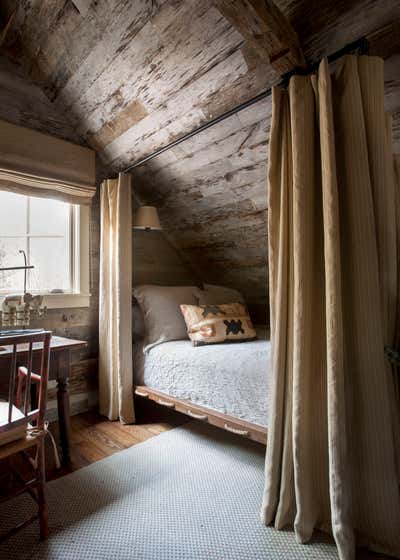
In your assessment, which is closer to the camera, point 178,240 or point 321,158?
point 321,158

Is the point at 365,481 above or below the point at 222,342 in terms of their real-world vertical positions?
below

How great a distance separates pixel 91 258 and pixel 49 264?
322mm

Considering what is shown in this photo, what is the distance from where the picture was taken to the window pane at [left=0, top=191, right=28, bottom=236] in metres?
2.37

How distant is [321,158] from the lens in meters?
1.31

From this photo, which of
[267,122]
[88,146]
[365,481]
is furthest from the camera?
[88,146]

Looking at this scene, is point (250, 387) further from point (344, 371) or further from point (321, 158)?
point (321, 158)

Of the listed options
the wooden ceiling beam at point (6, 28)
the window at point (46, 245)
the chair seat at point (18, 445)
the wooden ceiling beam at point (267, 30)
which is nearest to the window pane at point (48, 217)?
the window at point (46, 245)

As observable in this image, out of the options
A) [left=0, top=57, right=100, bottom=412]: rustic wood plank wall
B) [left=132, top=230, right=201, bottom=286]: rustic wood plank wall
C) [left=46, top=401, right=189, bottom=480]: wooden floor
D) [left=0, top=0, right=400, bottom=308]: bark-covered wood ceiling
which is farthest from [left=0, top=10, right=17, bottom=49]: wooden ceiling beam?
[left=46, top=401, right=189, bottom=480]: wooden floor

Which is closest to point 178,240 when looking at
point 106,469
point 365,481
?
point 106,469

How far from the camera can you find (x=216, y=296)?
111 inches

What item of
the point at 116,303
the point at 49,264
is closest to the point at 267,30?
the point at 116,303

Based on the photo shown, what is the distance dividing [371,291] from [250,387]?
0.82 m

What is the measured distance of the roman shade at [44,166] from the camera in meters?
2.19

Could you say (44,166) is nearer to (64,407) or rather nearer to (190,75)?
(190,75)
